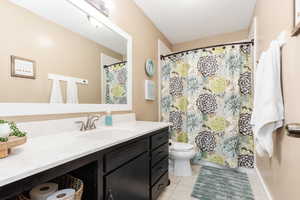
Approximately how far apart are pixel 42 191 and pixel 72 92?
2.50 ft

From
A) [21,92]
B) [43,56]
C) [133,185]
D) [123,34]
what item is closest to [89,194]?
[133,185]

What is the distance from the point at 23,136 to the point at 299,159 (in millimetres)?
1558

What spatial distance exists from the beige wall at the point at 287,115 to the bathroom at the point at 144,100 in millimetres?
13

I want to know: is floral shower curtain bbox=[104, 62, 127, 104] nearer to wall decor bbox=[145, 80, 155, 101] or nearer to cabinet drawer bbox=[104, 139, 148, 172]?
wall decor bbox=[145, 80, 155, 101]

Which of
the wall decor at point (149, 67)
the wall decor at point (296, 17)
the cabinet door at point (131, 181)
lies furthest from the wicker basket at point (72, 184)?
the wall decor at point (149, 67)

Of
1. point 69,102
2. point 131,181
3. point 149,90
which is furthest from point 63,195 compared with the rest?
point 149,90

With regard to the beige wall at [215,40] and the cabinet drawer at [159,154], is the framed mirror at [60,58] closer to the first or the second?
the cabinet drawer at [159,154]

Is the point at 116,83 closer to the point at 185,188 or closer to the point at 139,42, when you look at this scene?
the point at 139,42

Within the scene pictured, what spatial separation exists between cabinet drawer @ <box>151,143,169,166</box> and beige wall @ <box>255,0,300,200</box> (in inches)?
39.7

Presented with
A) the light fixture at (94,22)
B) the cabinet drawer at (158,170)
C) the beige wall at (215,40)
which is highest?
the beige wall at (215,40)

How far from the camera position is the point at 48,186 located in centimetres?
78

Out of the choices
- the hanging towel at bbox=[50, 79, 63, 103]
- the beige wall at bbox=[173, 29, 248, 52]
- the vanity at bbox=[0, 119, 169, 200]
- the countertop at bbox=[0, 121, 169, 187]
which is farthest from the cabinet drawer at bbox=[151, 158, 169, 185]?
the beige wall at bbox=[173, 29, 248, 52]

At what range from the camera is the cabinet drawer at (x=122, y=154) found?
89 centimetres

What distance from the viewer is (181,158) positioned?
2.06 meters
